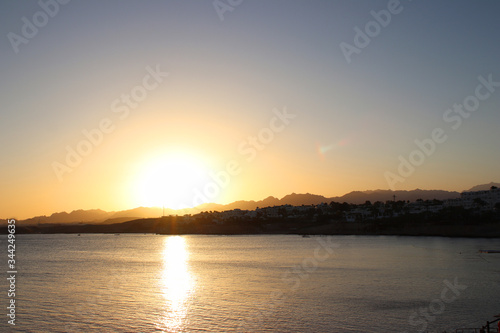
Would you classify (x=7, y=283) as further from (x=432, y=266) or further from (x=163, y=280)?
(x=432, y=266)

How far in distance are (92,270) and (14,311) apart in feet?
129

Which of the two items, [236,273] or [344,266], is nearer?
[236,273]

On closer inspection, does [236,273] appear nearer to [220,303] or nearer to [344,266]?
[344,266]

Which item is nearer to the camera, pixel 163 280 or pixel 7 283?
pixel 7 283

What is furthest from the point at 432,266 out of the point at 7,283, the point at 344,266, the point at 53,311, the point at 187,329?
the point at 7,283

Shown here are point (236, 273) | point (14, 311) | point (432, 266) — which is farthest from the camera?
point (432, 266)

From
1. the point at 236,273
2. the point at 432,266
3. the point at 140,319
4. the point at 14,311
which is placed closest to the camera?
the point at 140,319

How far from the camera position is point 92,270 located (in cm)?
7838

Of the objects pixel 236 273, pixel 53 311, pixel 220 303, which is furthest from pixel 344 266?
pixel 53 311

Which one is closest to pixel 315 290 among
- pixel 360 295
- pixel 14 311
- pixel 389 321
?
pixel 360 295

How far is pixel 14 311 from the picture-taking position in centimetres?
3994

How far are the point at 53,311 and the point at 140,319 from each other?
31.2 ft

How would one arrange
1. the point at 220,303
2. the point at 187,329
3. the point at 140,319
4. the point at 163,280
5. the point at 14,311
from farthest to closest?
the point at 163,280 < the point at 220,303 < the point at 14,311 < the point at 140,319 < the point at 187,329

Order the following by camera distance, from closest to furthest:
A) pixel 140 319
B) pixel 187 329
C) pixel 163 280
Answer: pixel 187 329 < pixel 140 319 < pixel 163 280
